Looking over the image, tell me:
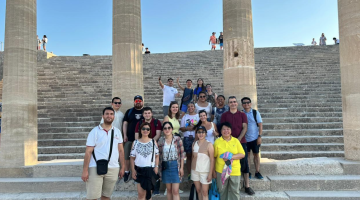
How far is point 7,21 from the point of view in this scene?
23.2 ft

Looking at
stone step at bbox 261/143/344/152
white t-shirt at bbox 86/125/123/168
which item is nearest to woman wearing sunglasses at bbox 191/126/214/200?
white t-shirt at bbox 86/125/123/168

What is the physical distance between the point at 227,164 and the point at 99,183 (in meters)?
2.27

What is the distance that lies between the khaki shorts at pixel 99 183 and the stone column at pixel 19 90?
3.45m

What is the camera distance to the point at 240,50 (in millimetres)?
7148

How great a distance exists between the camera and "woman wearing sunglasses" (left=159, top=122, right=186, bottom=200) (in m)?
4.88

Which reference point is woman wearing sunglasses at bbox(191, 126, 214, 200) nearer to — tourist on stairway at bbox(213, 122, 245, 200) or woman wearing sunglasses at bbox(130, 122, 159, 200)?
tourist on stairway at bbox(213, 122, 245, 200)

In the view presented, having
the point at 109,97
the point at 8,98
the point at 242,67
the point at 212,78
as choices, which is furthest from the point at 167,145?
the point at 212,78

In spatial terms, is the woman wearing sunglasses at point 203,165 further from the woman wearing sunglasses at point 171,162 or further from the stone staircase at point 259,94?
the stone staircase at point 259,94

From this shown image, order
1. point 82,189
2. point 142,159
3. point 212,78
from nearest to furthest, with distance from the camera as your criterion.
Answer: point 142,159
point 82,189
point 212,78

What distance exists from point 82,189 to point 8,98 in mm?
3172

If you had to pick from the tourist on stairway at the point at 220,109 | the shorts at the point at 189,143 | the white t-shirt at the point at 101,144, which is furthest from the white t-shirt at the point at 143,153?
the tourist on stairway at the point at 220,109

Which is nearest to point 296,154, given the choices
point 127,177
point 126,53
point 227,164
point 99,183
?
point 227,164

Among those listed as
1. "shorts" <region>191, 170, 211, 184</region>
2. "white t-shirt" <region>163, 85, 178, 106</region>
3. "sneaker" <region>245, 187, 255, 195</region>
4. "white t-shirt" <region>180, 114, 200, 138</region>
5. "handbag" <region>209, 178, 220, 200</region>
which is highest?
"white t-shirt" <region>163, 85, 178, 106</region>

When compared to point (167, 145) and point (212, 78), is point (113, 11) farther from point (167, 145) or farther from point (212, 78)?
point (212, 78)
